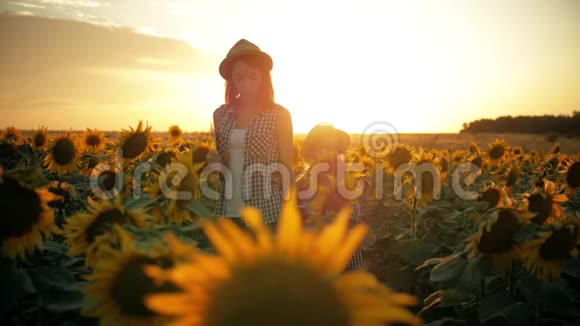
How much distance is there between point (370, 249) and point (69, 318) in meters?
5.01

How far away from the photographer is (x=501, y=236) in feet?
8.54

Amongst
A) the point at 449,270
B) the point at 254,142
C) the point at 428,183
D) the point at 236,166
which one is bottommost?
the point at 449,270

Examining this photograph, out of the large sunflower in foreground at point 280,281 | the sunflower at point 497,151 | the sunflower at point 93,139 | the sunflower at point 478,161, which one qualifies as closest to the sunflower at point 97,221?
the large sunflower in foreground at point 280,281

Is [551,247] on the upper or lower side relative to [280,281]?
lower

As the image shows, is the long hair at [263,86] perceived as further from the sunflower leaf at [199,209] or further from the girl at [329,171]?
the sunflower leaf at [199,209]

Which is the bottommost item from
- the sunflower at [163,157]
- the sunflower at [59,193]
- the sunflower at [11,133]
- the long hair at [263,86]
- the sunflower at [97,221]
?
the sunflower at [97,221]

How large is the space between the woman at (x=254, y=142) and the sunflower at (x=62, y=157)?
181 centimetres

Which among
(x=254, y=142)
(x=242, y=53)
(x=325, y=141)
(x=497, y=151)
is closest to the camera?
(x=242, y=53)

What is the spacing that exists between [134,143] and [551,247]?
362 cm

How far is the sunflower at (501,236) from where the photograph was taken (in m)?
2.61

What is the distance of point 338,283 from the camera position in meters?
0.97

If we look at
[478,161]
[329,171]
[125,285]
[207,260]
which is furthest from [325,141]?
[478,161]

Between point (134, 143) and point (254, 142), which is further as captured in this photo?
point (134, 143)

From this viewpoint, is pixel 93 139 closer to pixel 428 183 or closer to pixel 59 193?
pixel 59 193
